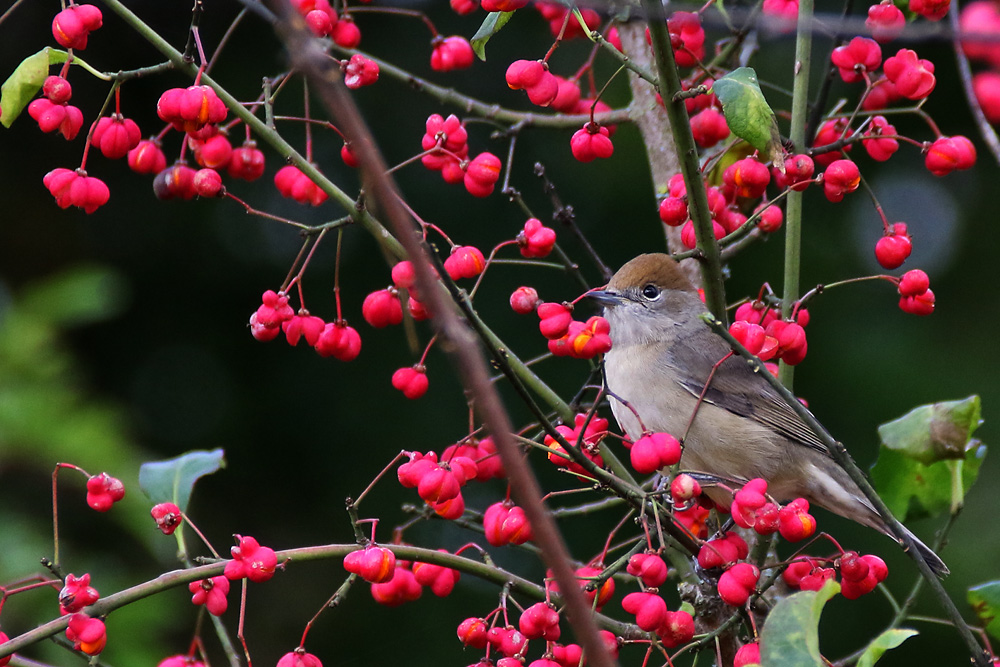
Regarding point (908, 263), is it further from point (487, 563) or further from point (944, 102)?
point (487, 563)

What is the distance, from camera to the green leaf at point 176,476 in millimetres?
2270

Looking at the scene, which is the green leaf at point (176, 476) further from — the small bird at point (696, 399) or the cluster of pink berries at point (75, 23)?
the small bird at point (696, 399)

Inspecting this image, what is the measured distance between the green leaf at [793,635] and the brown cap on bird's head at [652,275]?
6.71 ft

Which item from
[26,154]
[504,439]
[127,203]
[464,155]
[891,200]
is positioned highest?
[504,439]

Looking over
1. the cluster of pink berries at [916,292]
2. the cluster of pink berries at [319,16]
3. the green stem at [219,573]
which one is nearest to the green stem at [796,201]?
the cluster of pink berries at [916,292]

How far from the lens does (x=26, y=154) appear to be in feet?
18.2

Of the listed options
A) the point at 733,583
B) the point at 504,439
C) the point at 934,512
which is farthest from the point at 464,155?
the point at 504,439

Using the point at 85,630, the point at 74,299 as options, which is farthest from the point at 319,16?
the point at 74,299

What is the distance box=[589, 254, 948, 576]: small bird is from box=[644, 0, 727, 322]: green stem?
0.82 m

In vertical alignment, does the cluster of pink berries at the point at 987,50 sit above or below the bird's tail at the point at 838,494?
above

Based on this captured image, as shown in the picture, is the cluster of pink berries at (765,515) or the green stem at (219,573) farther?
the cluster of pink berries at (765,515)

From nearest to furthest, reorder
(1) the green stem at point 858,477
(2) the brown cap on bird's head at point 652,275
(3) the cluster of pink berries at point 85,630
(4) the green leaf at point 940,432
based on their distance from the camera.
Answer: (1) the green stem at point 858,477
(3) the cluster of pink berries at point 85,630
(4) the green leaf at point 940,432
(2) the brown cap on bird's head at point 652,275

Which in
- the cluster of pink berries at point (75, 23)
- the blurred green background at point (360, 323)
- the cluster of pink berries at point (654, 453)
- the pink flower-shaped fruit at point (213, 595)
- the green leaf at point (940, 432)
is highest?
the cluster of pink berries at point (75, 23)

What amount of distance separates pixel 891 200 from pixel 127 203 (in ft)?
14.9
